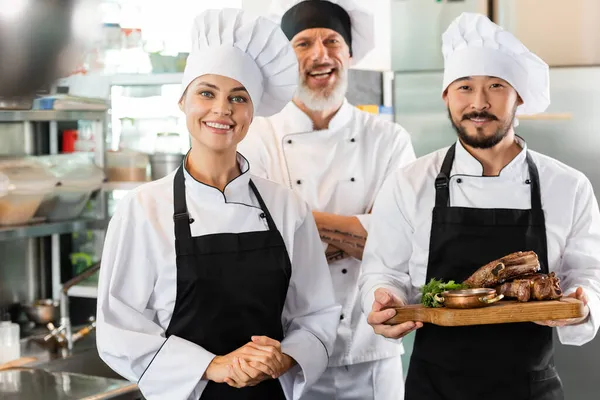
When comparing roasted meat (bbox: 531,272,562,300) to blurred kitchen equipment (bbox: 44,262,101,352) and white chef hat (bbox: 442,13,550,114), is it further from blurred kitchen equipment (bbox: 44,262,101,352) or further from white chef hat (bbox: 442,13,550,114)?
blurred kitchen equipment (bbox: 44,262,101,352)

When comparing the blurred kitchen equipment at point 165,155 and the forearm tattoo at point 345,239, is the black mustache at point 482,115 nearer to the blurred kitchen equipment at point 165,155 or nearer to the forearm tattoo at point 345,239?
the forearm tattoo at point 345,239

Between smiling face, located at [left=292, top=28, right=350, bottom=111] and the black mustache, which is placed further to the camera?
smiling face, located at [left=292, top=28, right=350, bottom=111]

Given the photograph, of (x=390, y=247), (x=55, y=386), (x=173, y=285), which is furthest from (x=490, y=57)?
(x=55, y=386)

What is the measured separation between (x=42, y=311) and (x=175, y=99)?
38.8 inches

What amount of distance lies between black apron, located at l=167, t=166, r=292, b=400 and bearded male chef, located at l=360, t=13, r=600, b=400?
311mm

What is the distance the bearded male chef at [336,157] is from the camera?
2.91m

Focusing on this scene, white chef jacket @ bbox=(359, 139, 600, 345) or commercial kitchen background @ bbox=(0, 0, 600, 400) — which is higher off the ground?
commercial kitchen background @ bbox=(0, 0, 600, 400)

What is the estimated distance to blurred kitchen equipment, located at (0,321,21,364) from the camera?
3.12m

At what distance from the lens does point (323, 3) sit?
3.04 m

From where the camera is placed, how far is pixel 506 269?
7.69 ft

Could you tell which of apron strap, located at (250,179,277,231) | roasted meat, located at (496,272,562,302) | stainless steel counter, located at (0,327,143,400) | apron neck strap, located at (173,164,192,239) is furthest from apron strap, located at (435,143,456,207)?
stainless steel counter, located at (0,327,143,400)

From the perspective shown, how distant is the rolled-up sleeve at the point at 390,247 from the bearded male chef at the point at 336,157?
0.23 metres

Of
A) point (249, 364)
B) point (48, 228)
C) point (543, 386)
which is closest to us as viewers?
point (249, 364)

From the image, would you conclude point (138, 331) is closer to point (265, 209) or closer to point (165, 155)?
point (265, 209)
